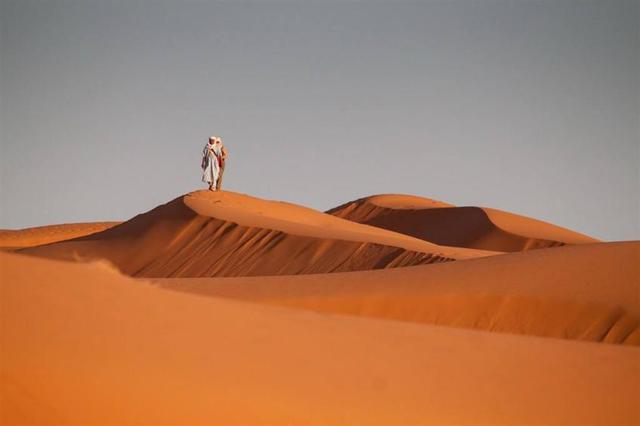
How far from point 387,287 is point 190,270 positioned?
13.2 metres

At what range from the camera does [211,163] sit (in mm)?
32625

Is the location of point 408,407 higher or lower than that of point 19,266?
lower

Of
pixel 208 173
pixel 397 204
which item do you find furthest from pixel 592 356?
pixel 397 204

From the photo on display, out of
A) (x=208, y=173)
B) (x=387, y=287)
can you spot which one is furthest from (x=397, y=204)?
(x=387, y=287)

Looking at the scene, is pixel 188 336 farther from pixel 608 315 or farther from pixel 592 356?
pixel 608 315

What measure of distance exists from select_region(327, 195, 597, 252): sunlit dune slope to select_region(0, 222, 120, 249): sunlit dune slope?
19873mm

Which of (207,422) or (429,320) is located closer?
(207,422)

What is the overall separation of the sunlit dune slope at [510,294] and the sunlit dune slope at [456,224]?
2637 centimetres

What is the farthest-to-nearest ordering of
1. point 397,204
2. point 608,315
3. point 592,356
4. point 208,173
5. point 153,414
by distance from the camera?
point 397,204 → point 208,173 → point 608,315 → point 592,356 → point 153,414

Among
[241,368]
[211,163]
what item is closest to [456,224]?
[211,163]

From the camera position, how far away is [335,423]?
22.8ft

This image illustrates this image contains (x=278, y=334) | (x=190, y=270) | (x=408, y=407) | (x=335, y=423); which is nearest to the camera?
(x=335, y=423)

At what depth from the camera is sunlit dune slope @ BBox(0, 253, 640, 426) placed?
6.38 m

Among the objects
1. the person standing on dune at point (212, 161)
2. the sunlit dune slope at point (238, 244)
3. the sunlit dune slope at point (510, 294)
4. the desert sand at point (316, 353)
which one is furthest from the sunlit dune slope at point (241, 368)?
the person standing on dune at point (212, 161)
